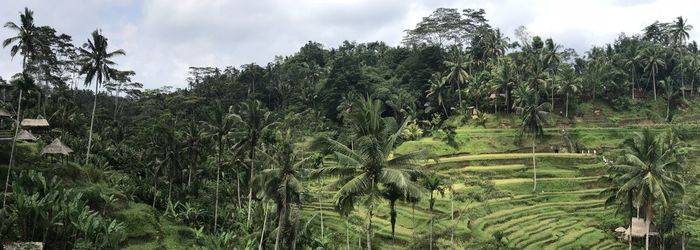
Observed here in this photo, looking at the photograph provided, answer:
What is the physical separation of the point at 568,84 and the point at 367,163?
6169cm

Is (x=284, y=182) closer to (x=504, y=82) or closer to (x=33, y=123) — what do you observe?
(x=33, y=123)

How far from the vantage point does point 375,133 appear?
19297 mm

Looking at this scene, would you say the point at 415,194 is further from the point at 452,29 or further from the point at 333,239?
the point at 452,29

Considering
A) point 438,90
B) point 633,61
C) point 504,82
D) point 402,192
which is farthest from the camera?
point 633,61

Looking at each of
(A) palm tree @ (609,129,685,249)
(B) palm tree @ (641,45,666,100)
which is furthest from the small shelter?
(B) palm tree @ (641,45,666,100)

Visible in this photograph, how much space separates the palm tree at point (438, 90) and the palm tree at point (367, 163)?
2351 inches

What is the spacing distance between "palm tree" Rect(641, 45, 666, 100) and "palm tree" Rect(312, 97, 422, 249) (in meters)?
75.6

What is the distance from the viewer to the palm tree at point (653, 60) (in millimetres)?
81312

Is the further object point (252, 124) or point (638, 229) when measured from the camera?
point (638, 229)

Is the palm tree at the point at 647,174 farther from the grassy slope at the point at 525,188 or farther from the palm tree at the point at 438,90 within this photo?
the palm tree at the point at 438,90

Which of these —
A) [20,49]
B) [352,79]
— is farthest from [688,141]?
[20,49]

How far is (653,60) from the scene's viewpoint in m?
81.1

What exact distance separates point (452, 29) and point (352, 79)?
2743 cm

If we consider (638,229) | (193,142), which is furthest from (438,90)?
(193,142)
